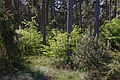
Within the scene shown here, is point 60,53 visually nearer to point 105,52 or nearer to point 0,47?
point 105,52

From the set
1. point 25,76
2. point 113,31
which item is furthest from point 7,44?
point 113,31

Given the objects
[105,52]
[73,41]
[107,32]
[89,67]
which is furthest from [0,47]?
[107,32]

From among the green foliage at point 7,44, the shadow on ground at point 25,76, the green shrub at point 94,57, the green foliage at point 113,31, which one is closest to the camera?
the green shrub at point 94,57

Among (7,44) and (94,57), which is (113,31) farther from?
(7,44)

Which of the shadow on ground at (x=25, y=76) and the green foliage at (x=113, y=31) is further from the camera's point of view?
the green foliage at (x=113, y=31)

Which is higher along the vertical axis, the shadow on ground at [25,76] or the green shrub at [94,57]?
the green shrub at [94,57]

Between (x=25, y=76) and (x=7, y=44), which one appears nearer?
(x=25, y=76)

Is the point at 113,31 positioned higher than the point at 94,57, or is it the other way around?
the point at 113,31

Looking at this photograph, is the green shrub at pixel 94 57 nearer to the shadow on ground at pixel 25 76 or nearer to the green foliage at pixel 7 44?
the shadow on ground at pixel 25 76

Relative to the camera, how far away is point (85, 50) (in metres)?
4.59

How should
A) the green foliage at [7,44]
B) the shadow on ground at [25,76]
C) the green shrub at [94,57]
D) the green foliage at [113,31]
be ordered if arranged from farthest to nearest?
the green foliage at [113,31], the green foliage at [7,44], the shadow on ground at [25,76], the green shrub at [94,57]

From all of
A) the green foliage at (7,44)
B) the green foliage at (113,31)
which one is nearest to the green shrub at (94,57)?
the green foliage at (7,44)

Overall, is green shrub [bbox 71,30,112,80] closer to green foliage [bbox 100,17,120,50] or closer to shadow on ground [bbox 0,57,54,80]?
shadow on ground [bbox 0,57,54,80]

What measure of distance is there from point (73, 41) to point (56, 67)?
65.3 inches
